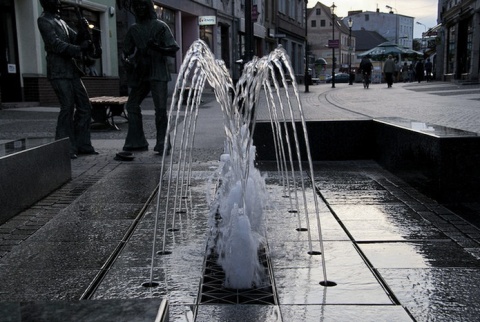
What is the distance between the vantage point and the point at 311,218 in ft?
15.8

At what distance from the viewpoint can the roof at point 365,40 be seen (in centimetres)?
11988

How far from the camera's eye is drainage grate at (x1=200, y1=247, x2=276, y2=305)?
3.05m

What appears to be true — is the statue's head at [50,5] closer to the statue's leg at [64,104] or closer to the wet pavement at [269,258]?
the statue's leg at [64,104]

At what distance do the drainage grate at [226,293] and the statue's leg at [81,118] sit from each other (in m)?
5.56

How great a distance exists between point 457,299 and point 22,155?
3922mm

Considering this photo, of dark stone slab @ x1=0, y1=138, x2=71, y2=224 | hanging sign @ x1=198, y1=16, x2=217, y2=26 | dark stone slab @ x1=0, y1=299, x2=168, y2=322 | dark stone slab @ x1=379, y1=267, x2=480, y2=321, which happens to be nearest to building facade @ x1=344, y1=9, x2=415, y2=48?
hanging sign @ x1=198, y1=16, x2=217, y2=26

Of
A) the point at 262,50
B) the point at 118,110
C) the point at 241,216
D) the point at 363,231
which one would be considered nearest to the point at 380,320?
the point at 241,216

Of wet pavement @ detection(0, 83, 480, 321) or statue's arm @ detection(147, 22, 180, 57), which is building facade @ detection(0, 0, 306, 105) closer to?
statue's arm @ detection(147, 22, 180, 57)

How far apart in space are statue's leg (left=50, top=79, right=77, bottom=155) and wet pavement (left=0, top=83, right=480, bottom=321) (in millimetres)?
1825

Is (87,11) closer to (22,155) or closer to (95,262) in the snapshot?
(22,155)

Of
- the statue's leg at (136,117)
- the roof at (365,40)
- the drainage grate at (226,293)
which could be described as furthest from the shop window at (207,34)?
the roof at (365,40)

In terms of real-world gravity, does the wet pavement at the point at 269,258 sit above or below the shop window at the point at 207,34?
below

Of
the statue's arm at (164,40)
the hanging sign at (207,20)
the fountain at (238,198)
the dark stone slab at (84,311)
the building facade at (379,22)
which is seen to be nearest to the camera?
the dark stone slab at (84,311)

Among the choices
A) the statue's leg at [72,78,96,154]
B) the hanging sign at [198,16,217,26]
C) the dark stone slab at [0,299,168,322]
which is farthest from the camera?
the hanging sign at [198,16,217,26]
